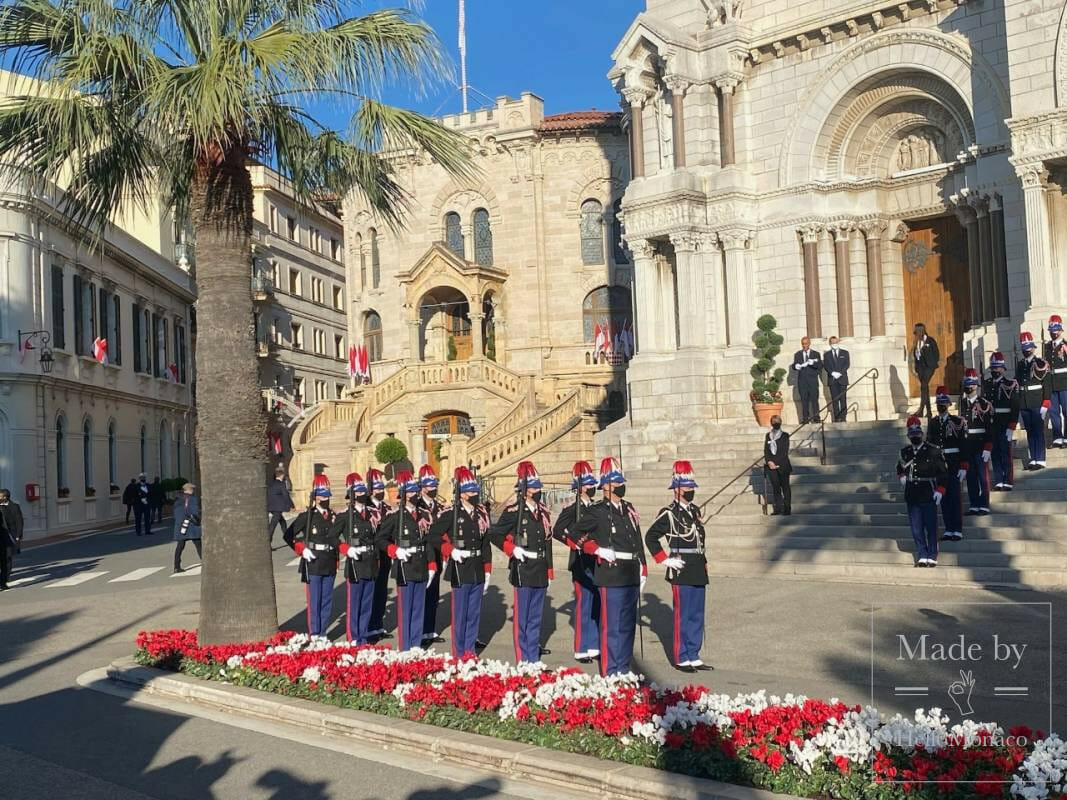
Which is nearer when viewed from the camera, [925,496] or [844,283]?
[925,496]

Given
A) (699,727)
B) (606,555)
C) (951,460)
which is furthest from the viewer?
(951,460)

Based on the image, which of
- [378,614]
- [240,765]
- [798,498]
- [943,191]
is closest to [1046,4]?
[943,191]

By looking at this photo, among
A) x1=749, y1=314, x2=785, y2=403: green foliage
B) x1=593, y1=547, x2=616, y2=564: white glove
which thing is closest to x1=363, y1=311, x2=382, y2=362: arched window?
x1=749, y1=314, x2=785, y2=403: green foliage

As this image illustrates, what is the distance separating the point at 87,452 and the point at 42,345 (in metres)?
6.10

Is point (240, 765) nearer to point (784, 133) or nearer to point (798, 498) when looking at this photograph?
point (798, 498)

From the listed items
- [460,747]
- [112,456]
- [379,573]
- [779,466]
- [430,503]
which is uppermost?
[112,456]

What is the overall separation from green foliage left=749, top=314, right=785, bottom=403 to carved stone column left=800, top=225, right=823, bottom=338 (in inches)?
31.3

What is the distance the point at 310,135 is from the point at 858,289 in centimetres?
1540

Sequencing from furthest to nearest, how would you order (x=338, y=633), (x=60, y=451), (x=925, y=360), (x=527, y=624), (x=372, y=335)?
(x=372, y=335), (x=60, y=451), (x=925, y=360), (x=338, y=633), (x=527, y=624)

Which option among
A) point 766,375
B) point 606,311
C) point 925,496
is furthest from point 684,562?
point 606,311

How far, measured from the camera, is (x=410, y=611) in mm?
12562

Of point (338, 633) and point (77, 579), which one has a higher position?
point (77, 579)

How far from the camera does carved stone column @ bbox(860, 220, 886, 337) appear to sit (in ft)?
81.0

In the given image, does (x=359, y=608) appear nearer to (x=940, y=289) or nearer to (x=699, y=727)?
(x=699, y=727)
